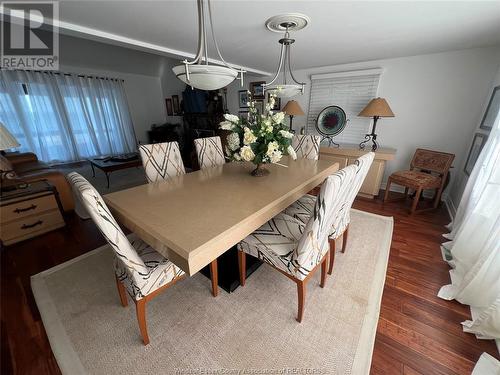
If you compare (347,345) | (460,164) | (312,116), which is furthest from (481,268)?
(312,116)

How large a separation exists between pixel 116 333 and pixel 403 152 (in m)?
4.04

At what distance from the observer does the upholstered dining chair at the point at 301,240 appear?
3.46ft

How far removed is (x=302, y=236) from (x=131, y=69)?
6.31m

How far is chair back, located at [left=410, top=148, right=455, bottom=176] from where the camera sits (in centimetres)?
266

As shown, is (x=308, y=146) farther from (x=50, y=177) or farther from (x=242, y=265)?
(x=50, y=177)

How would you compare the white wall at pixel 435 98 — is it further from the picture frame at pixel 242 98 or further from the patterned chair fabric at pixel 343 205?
the patterned chair fabric at pixel 343 205

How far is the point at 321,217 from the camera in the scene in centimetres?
108

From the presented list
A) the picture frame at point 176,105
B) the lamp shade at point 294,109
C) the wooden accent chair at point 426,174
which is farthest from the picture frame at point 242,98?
the wooden accent chair at point 426,174

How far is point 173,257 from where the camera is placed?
93 centimetres

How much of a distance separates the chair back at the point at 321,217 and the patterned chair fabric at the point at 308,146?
143cm

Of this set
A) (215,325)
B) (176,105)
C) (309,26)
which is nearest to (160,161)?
(215,325)

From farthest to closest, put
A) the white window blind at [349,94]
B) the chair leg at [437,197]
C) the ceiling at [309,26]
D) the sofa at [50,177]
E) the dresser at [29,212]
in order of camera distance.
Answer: the white window blind at [349,94] < the chair leg at [437,197] < the sofa at [50,177] < the dresser at [29,212] < the ceiling at [309,26]

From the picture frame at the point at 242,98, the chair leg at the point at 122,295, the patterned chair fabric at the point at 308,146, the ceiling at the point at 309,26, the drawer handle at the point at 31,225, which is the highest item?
the ceiling at the point at 309,26

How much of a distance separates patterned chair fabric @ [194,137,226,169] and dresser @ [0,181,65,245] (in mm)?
1701
